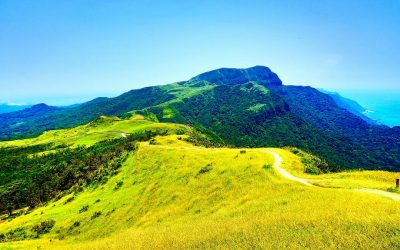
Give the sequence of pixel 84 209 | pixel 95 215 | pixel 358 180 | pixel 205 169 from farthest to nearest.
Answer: pixel 84 209 < pixel 95 215 < pixel 205 169 < pixel 358 180

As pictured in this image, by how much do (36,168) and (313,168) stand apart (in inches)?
5738

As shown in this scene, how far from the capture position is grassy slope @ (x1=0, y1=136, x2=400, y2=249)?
990 inches

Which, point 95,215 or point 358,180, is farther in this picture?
point 95,215

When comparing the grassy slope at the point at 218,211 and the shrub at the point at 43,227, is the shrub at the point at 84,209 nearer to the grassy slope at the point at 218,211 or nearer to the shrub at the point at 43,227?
the grassy slope at the point at 218,211

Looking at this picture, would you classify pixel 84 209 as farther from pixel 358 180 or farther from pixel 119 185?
pixel 358 180

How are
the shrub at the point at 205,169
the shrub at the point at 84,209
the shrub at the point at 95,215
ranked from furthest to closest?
the shrub at the point at 84,209 → the shrub at the point at 95,215 → the shrub at the point at 205,169

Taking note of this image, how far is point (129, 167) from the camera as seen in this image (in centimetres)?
7988

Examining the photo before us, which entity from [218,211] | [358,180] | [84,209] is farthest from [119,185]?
[358,180]

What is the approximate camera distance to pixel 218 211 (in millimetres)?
38531

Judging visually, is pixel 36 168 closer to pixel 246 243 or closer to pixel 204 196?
pixel 204 196

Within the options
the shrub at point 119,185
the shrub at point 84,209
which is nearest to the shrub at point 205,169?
the shrub at point 119,185

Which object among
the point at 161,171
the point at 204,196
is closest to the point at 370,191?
the point at 204,196

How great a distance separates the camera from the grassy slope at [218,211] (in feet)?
82.5

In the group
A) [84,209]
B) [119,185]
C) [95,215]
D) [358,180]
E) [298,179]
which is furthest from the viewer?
[119,185]
